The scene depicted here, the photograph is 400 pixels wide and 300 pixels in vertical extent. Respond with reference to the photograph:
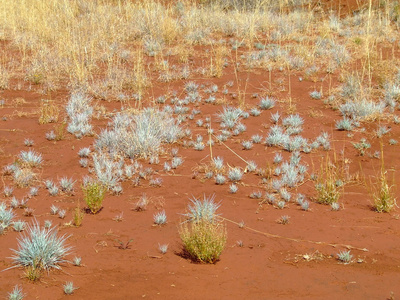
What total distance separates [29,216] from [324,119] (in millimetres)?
5233

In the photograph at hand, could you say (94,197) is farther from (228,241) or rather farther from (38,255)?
(228,241)

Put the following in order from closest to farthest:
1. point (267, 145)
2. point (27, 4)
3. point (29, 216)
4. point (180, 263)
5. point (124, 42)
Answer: point (180, 263)
point (29, 216)
point (267, 145)
point (124, 42)
point (27, 4)

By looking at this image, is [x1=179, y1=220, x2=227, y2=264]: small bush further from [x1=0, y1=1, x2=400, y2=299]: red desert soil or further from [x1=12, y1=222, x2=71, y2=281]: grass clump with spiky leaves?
[x1=12, y1=222, x2=71, y2=281]: grass clump with spiky leaves

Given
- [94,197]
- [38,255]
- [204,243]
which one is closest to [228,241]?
[204,243]

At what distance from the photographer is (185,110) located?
9.38m

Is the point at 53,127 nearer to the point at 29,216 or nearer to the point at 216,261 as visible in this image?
the point at 29,216

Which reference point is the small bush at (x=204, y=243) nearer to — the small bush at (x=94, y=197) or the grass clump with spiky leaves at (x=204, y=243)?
the grass clump with spiky leaves at (x=204, y=243)

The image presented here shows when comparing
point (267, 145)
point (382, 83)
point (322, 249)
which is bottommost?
point (322, 249)

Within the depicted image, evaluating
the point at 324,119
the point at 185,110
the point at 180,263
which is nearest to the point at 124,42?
the point at 185,110

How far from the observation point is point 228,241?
5.30 m

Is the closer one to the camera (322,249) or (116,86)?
(322,249)

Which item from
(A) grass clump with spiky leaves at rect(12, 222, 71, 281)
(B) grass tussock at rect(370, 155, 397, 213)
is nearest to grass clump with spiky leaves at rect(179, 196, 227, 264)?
(A) grass clump with spiky leaves at rect(12, 222, 71, 281)

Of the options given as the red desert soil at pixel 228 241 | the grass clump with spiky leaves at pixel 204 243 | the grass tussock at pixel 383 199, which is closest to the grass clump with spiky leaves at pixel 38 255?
the red desert soil at pixel 228 241

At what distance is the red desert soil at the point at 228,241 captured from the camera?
4.43 metres
